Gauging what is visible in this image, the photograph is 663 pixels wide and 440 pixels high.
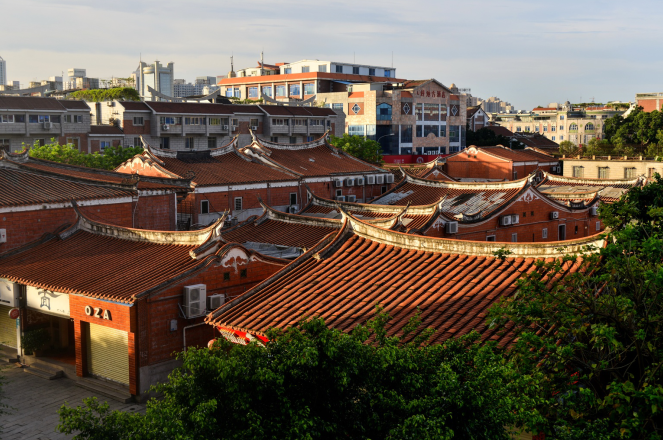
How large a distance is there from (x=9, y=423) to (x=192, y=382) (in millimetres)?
11467

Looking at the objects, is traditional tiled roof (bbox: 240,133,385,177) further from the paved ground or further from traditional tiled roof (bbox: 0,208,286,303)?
the paved ground

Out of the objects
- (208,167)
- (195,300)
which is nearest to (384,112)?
(208,167)

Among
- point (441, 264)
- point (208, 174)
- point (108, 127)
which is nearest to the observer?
point (441, 264)

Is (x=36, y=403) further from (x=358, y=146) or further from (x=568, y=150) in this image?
(x=568, y=150)

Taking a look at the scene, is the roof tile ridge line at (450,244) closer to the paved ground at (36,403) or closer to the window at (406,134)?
the paved ground at (36,403)

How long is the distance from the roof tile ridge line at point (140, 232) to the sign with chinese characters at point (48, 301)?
3.43 metres

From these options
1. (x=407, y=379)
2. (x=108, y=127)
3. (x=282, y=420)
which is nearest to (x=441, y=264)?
(x=407, y=379)

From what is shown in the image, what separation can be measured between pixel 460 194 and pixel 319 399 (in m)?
29.2

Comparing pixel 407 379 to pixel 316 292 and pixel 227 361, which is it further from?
pixel 316 292

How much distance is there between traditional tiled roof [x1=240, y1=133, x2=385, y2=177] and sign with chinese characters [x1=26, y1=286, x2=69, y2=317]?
2406cm

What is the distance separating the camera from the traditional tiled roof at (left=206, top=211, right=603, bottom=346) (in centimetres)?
1268

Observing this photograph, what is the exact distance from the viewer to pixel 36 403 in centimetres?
1797

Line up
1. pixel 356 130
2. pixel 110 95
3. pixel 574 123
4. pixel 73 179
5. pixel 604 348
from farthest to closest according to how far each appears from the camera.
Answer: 1. pixel 574 123
2. pixel 356 130
3. pixel 110 95
4. pixel 73 179
5. pixel 604 348

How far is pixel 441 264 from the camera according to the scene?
14.6 m
